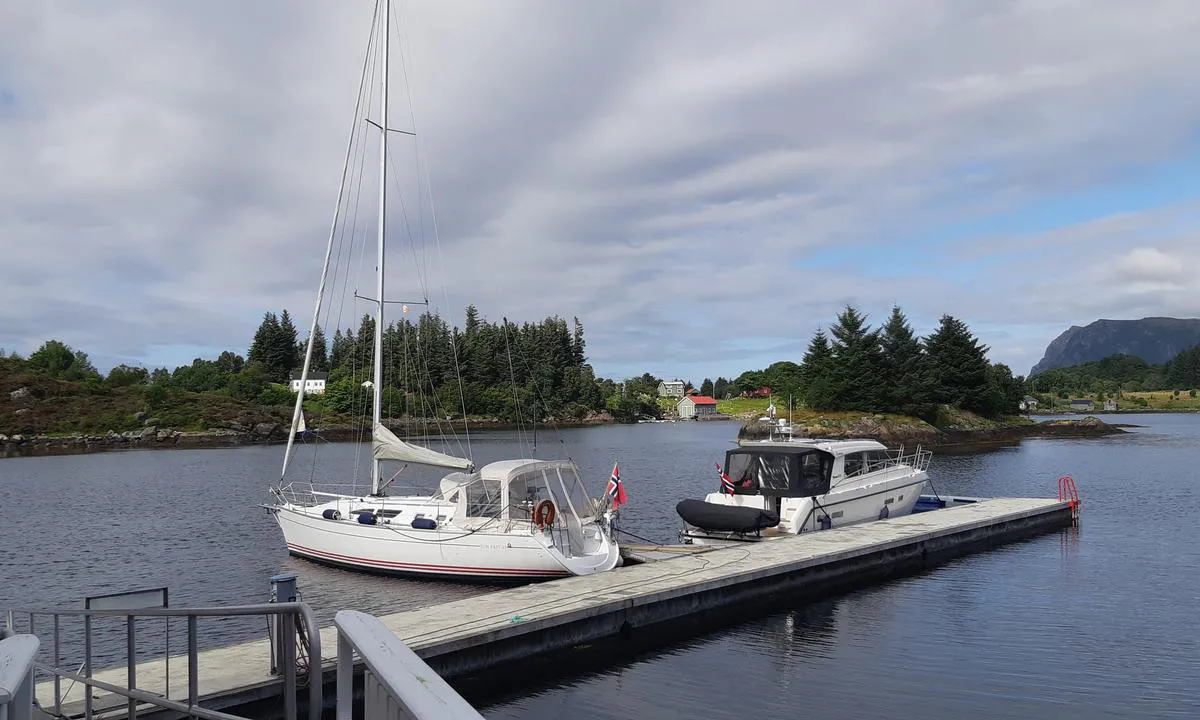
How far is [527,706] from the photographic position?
14.4 m

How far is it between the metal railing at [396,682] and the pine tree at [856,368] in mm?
94521

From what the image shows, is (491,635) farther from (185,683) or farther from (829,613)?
(829,613)

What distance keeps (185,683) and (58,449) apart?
93.9 m

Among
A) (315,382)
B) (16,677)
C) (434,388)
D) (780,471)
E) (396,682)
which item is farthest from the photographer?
(315,382)

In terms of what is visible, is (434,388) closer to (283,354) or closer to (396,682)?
(396,682)

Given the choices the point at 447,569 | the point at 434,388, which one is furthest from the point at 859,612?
the point at 434,388

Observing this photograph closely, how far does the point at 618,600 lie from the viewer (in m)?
17.2

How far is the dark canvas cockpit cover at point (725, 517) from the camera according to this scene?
80.9ft

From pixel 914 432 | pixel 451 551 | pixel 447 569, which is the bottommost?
pixel 447 569

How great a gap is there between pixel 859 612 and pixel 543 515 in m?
7.80

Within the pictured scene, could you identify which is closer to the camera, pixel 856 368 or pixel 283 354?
pixel 856 368

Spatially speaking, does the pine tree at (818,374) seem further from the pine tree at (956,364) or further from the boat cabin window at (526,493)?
the boat cabin window at (526,493)

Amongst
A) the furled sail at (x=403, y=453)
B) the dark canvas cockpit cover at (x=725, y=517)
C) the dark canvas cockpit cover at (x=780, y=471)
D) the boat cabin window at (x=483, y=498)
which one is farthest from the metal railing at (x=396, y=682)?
the dark canvas cockpit cover at (x=780, y=471)

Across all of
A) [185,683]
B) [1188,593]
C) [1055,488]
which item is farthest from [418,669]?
[1055,488]
